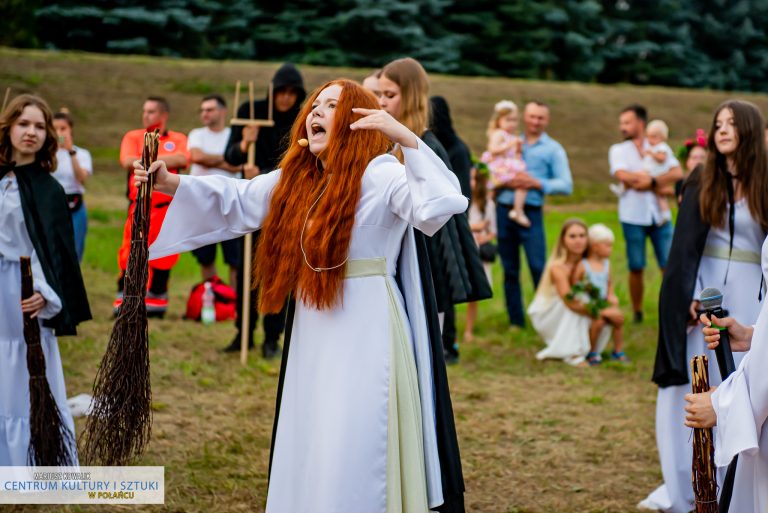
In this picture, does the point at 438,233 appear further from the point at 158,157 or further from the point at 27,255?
the point at 27,255

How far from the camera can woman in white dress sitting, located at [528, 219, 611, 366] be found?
10.5m

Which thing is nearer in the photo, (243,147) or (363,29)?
(243,147)

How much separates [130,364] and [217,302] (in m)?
7.78

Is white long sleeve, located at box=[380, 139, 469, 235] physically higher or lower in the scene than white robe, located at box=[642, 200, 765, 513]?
higher

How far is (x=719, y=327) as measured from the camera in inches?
164

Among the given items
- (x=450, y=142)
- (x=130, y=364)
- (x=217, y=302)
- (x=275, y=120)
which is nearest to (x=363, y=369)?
(x=130, y=364)

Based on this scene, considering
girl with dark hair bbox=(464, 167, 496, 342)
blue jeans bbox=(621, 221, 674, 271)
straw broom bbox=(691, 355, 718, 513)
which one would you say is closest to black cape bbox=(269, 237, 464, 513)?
straw broom bbox=(691, 355, 718, 513)

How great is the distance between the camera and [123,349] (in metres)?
4.51

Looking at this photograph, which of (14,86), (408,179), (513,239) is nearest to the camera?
(408,179)

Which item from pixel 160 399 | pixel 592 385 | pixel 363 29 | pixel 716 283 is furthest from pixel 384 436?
pixel 363 29

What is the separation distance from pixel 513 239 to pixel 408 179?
757cm

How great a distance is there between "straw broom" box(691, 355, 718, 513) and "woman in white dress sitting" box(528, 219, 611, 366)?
19.9 feet

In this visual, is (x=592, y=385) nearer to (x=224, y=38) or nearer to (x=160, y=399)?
(x=160, y=399)

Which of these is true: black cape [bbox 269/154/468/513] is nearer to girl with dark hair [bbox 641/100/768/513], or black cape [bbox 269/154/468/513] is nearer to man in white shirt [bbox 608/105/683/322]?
girl with dark hair [bbox 641/100/768/513]
